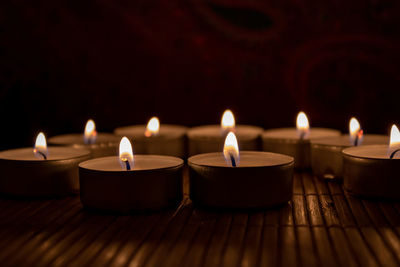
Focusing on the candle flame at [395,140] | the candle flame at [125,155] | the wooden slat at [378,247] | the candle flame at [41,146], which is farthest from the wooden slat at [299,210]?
the candle flame at [41,146]

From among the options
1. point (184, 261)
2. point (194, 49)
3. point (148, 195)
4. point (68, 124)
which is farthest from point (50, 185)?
point (194, 49)

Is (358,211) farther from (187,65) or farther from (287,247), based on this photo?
(187,65)

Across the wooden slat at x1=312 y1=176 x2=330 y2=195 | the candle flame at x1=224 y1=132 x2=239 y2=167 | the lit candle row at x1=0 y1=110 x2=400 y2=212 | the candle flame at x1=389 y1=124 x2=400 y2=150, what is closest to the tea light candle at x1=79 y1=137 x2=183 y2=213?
the lit candle row at x1=0 y1=110 x2=400 y2=212

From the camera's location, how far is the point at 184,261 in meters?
0.72

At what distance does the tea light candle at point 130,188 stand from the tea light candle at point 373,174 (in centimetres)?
35

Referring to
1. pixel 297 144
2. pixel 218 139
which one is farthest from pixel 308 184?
pixel 218 139

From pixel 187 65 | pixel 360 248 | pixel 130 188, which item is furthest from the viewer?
pixel 187 65

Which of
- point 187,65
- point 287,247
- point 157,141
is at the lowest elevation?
point 287,247

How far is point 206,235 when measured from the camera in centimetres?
83

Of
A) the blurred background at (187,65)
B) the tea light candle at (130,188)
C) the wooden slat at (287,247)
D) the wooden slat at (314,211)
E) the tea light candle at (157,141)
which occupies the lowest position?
the wooden slat at (287,247)

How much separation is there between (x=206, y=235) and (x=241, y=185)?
0.14 m

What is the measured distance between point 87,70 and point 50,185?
0.61 m

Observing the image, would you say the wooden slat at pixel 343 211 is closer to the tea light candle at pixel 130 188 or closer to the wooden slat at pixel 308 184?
the wooden slat at pixel 308 184

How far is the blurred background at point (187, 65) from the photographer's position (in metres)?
1.47
